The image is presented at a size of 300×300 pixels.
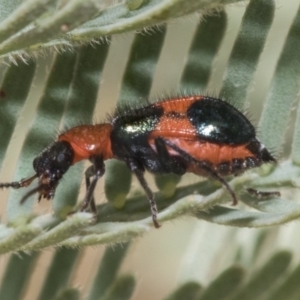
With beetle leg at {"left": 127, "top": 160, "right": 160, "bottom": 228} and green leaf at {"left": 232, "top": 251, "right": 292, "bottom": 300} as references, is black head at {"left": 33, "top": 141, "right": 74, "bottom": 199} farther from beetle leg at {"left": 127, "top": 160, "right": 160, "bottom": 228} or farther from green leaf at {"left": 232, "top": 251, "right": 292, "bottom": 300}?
green leaf at {"left": 232, "top": 251, "right": 292, "bottom": 300}

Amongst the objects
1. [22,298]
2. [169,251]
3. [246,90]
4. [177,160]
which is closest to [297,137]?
[246,90]

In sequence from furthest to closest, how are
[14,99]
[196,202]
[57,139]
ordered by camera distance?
[57,139] < [14,99] < [196,202]

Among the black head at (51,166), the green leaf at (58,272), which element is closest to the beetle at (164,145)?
the black head at (51,166)

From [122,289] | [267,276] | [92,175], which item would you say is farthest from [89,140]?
[267,276]

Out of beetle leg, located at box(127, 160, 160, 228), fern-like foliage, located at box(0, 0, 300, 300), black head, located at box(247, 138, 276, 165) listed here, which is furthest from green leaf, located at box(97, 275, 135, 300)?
black head, located at box(247, 138, 276, 165)

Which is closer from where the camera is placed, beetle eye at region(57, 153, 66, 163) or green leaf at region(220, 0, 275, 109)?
green leaf at region(220, 0, 275, 109)

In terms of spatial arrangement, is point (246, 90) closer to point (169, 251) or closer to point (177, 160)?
point (177, 160)

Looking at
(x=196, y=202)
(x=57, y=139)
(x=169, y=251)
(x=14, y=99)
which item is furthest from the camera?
(x=169, y=251)

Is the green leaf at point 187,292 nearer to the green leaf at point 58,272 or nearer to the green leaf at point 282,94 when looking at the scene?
the green leaf at point 58,272
